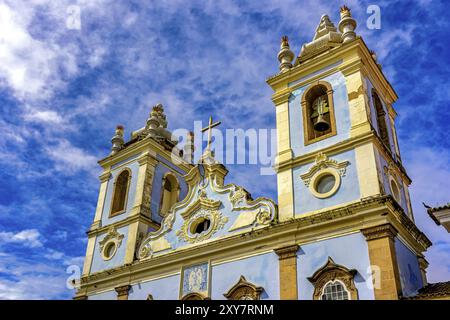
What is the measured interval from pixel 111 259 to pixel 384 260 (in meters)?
11.8

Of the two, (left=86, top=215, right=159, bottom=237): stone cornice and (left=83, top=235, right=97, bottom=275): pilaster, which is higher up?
(left=86, top=215, right=159, bottom=237): stone cornice

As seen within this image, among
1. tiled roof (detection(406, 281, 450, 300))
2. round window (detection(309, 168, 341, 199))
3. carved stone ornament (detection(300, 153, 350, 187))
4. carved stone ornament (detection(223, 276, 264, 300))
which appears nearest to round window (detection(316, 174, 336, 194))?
round window (detection(309, 168, 341, 199))

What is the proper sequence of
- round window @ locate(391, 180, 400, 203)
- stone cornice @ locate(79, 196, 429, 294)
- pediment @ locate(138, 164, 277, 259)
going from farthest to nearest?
1. pediment @ locate(138, 164, 277, 259)
2. round window @ locate(391, 180, 400, 203)
3. stone cornice @ locate(79, 196, 429, 294)

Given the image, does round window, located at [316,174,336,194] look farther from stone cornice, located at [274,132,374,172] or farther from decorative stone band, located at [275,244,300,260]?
decorative stone band, located at [275,244,300,260]

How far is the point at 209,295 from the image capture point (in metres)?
15.4

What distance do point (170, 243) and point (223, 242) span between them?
2.92m

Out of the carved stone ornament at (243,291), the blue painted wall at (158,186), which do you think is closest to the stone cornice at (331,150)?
the carved stone ornament at (243,291)

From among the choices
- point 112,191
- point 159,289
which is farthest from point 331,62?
point 112,191

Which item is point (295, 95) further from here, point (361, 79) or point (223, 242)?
point (223, 242)

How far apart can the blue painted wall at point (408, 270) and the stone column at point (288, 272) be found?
2893 millimetres

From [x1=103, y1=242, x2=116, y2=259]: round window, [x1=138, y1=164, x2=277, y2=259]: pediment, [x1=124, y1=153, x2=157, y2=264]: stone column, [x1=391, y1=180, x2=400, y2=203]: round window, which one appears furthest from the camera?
[x1=103, y1=242, x2=116, y2=259]: round window

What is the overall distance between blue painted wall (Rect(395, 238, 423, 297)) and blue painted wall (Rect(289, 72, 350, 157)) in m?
3.92

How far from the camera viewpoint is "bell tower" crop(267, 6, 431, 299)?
510 inches
